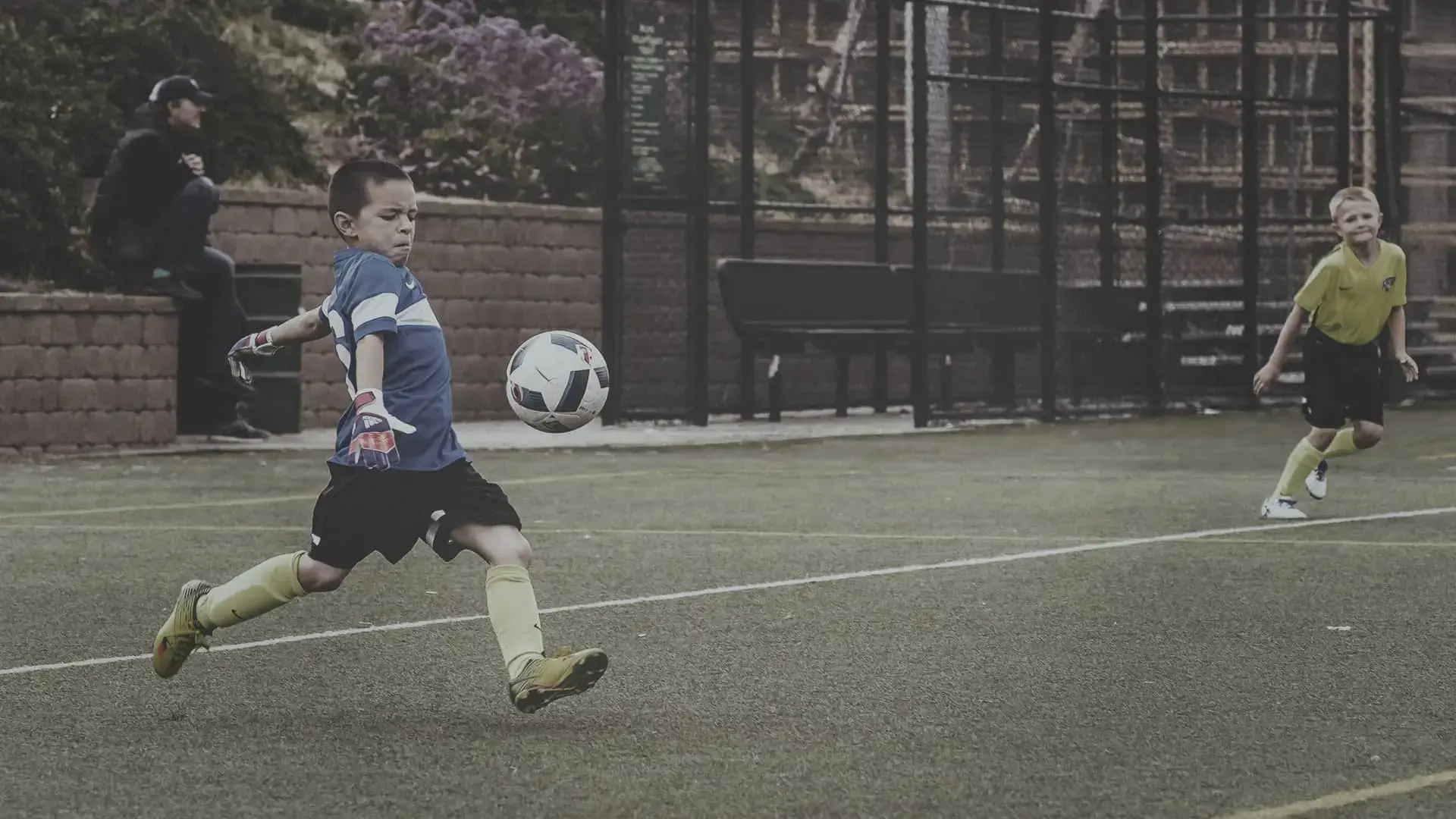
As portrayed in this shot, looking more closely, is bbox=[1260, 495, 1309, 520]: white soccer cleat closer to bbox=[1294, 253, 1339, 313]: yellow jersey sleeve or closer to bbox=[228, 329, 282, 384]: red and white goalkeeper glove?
bbox=[1294, 253, 1339, 313]: yellow jersey sleeve

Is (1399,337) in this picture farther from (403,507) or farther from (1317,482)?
(403,507)

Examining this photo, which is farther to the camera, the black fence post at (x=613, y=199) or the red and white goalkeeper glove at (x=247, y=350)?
the black fence post at (x=613, y=199)

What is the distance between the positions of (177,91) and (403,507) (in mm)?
11376

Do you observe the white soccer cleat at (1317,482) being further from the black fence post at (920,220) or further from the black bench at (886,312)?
the black bench at (886,312)

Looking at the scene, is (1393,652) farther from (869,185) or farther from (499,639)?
(869,185)

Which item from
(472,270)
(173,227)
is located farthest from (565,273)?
(173,227)

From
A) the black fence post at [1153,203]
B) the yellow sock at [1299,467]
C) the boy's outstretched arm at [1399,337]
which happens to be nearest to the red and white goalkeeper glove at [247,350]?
the yellow sock at [1299,467]

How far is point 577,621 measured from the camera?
848 cm

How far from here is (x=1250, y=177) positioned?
22.8 metres

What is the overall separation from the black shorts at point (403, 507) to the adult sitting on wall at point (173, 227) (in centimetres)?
1123

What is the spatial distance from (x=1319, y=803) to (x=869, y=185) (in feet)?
62.5

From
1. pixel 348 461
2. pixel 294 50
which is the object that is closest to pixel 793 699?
pixel 348 461

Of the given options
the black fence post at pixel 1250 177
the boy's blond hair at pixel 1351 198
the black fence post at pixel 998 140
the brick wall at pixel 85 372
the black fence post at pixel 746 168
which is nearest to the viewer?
the boy's blond hair at pixel 1351 198

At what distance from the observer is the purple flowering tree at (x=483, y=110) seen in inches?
1028
